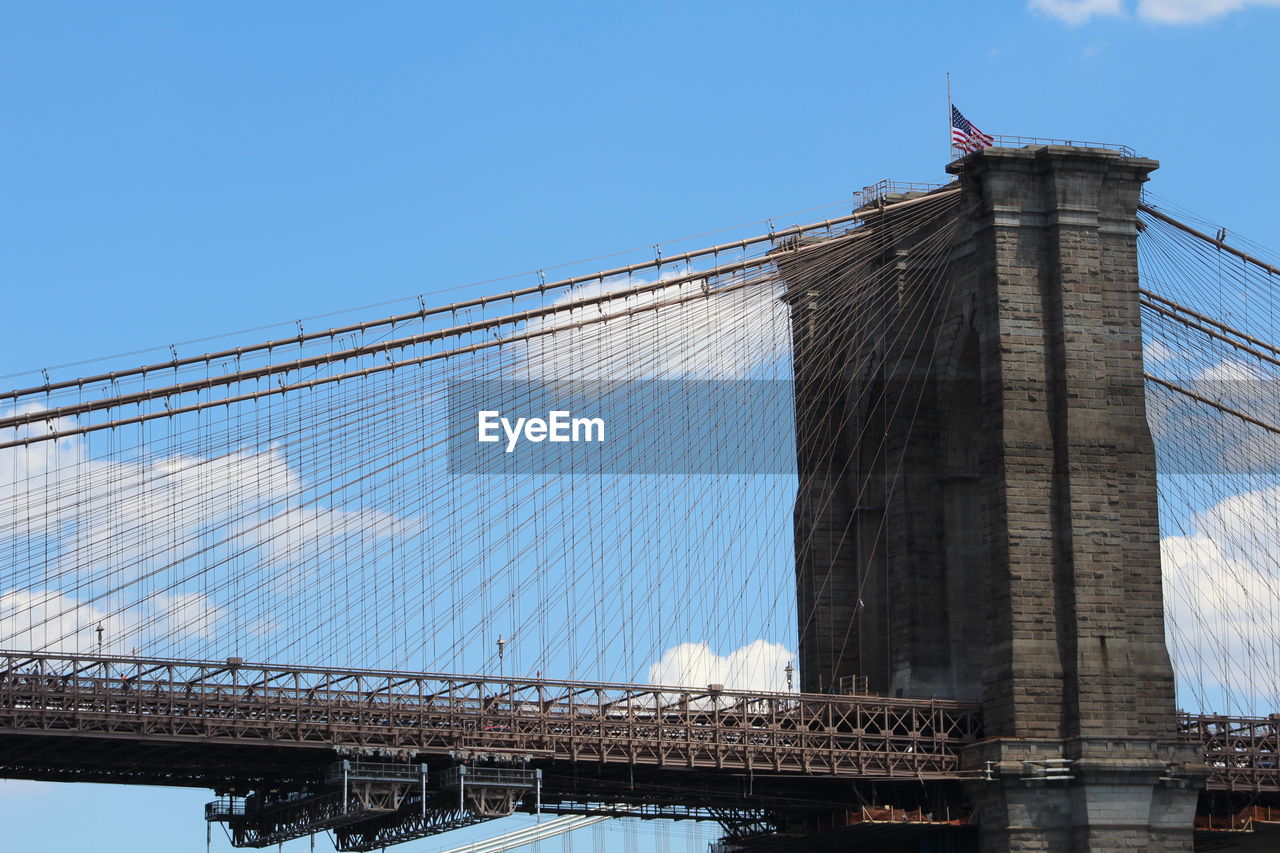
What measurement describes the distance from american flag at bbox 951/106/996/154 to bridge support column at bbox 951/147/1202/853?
4.42m

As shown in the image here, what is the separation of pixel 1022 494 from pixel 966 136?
16103 millimetres

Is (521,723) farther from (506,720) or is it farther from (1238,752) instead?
(1238,752)

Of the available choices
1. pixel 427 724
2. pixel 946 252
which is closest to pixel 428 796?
pixel 427 724

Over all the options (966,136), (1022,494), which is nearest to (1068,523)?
(1022,494)

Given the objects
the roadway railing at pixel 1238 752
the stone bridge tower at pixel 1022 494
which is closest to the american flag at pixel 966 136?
the stone bridge tower at pixel 1022 494

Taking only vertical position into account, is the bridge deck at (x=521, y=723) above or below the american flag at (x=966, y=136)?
below

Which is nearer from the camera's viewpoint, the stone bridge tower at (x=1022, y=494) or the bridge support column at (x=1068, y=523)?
the bridge support column at (x=1068, y=523)

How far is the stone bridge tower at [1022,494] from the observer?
82.7 metres

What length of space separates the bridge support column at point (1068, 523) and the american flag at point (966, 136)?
4.42m

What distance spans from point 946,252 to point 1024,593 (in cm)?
1416

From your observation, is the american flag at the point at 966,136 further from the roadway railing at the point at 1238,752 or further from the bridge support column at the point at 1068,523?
the roadway railing at the point at 1238,752

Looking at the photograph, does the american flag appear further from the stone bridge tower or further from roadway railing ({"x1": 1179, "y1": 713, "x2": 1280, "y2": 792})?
roadway railing ({"x1": 1179, "y1": 713, "x2": 1280, "y2": 792})

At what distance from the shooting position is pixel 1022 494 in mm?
84812

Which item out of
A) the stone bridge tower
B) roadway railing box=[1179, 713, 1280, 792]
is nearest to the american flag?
the stone bridge tower
